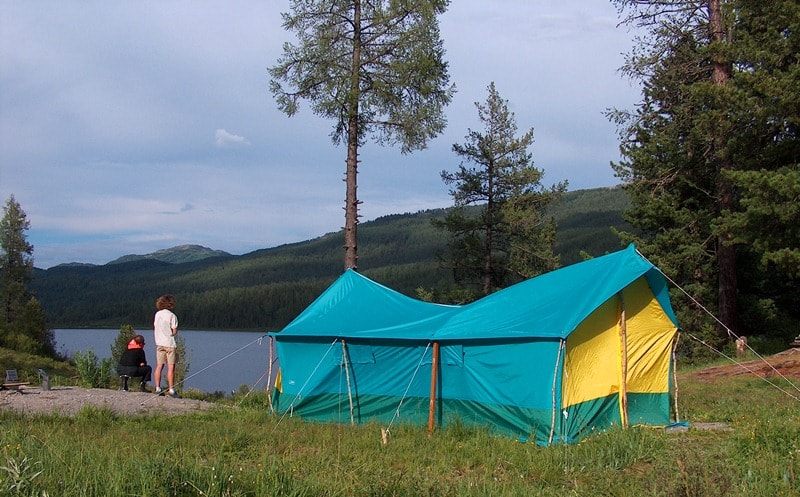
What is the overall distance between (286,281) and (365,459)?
525ft

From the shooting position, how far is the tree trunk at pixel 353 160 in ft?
46.7

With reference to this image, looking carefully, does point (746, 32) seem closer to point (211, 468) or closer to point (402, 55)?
point (402, 55)

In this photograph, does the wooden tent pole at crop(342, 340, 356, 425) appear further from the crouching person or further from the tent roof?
the crouching person

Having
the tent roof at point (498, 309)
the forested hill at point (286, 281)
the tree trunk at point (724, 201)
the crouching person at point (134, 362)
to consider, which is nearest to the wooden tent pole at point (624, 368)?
the tent roof at point (498, 309)

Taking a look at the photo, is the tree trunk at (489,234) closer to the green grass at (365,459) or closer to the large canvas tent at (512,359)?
the large canvas tent at (512,359)

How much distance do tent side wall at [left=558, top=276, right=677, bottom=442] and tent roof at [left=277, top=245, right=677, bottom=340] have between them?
0.27m

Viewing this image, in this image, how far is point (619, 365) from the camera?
8875 millimetres

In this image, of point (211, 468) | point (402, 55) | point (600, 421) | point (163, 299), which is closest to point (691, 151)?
point (402, 55)

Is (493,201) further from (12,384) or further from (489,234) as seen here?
(12,384)

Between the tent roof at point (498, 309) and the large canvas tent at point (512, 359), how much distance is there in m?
0.02

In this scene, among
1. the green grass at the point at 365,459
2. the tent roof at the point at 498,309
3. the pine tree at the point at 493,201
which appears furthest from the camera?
the pine tree at the point at 493,201

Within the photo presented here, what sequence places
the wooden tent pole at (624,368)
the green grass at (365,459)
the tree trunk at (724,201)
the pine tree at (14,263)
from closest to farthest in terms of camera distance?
the green grass at (365,459)
the wooden tent pole at (624,368)
the tree trunk at (724,201)
the pine tree at (14,263)

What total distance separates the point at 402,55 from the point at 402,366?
780 cm

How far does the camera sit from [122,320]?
142500 millimetres
